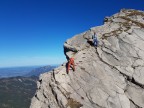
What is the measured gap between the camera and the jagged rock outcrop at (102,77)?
108 feet

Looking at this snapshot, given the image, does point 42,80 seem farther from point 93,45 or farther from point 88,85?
point 93,45

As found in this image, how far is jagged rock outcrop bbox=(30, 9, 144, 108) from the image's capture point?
108 ft

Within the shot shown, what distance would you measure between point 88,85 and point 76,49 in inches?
415

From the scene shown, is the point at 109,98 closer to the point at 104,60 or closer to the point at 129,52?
the point at 104,60

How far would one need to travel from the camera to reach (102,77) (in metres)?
35.9

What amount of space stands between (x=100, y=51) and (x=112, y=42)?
10.7 ft

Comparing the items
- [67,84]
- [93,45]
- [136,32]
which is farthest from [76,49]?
[136,32]

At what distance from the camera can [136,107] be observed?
3188 centimetres

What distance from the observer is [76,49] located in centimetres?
4359

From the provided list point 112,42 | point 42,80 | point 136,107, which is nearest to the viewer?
point 136,107

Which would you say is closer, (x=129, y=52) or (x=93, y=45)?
(x=129, y=52)

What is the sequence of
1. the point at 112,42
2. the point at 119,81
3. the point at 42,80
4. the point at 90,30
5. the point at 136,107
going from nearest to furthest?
the point at 136,107 < the point at 119,81 < the point at 42,80 < the point at 112,42 < the point at 90,30

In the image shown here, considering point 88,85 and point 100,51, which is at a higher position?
point 100,51

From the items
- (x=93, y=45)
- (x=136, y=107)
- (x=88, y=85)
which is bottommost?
(x=136, y=107)
